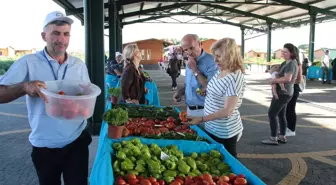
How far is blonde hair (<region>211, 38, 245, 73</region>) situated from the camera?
110 inches

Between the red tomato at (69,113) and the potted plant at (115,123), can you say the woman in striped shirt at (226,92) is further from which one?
the red tomato at (69,113)

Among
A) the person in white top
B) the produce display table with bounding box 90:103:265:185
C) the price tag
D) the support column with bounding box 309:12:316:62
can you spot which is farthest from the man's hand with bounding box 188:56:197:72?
the support column with bounding box 309:12:316:62

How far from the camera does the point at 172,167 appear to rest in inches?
99.3

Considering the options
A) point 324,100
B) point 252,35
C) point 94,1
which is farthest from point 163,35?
point 94,1

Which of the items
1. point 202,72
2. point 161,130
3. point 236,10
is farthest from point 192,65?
point 236,10

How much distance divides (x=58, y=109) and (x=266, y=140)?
193 inches

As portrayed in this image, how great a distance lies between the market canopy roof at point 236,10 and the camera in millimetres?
19469

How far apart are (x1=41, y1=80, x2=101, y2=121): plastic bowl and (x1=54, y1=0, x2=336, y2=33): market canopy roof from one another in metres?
12.3

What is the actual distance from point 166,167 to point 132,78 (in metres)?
2.57

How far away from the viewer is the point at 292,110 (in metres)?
6.42

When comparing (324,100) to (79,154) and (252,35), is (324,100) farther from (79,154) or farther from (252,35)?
(252,35)

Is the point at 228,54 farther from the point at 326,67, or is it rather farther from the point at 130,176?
the point at 326,67

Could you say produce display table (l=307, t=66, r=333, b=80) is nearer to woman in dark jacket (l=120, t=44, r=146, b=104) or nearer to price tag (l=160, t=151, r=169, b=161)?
woman in dark jacket (l=120, t=44, r=146, b=104)

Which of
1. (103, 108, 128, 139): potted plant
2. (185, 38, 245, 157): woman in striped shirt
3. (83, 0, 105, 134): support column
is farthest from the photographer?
(83, 0, 105, 134): support column
